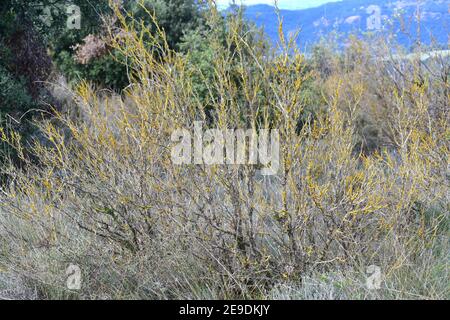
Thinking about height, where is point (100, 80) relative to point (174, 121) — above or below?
below

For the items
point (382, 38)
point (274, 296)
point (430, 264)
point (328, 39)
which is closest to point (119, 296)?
point (274, 296)

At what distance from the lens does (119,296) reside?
3729mm

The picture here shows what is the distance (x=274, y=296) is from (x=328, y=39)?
11606 millimetres

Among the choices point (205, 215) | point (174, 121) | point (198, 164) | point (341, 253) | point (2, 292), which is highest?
point (174, 121)

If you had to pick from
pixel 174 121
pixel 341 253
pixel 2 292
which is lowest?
pixel 2 292

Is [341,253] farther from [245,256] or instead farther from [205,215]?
[205,215]

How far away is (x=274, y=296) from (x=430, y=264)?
3.33ft

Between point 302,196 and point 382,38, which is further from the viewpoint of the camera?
point 382,38

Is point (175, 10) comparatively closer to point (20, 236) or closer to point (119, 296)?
point (20, 236)

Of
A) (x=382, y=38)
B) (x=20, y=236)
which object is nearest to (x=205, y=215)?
(x=20, y=236)

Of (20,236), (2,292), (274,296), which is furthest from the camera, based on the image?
(20,236)

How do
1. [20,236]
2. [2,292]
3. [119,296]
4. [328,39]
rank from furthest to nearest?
[328,39]
[20,236]
[2,292]
[119,296]

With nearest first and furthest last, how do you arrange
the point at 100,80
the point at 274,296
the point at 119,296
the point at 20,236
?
the point at 274,296 → the point at 119,296 → the point at 20,236 → the point at 100,80

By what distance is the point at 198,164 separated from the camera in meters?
3.70
